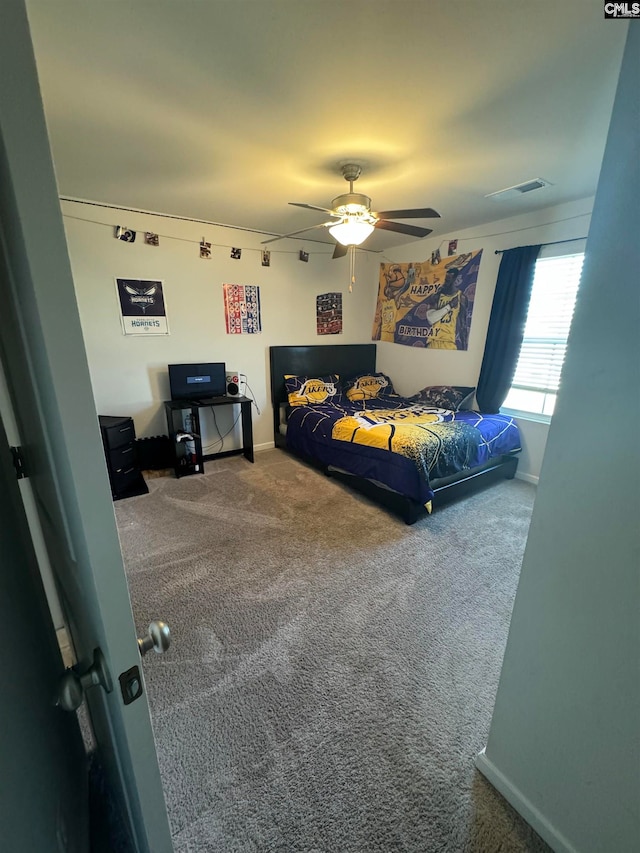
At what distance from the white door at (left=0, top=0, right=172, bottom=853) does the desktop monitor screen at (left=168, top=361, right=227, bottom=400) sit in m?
2.96

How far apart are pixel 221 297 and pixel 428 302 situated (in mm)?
2383

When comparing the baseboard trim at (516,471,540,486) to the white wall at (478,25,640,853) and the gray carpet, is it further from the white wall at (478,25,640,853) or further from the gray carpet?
the white wall at (478,25,640,853)

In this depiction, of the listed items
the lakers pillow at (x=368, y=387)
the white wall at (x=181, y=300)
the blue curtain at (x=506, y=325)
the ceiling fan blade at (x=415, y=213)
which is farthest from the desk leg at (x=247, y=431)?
the blue curtain at (x=506, y=325)

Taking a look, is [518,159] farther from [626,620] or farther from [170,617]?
[170,617]

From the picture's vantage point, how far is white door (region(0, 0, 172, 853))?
0.34 meters

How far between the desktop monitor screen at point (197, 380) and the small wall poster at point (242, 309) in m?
0.45

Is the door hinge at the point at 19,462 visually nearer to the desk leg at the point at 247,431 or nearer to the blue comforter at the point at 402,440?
the blue comforter at the point at 402,440

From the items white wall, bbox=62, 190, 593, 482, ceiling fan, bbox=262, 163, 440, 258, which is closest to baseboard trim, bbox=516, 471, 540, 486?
white wall, bbox=62, 190, 593, 482

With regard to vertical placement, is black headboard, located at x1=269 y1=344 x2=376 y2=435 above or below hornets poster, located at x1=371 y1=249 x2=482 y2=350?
below

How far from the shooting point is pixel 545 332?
3.32m

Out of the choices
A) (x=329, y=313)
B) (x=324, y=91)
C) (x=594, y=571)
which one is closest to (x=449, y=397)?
(x=329, y=313)

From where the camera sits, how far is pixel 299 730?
4.37ft

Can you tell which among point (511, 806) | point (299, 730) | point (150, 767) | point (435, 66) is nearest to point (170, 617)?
point (299, 730)

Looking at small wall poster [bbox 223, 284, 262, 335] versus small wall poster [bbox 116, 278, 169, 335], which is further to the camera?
small wall poster [bbox 223, 284, 262, 335]
